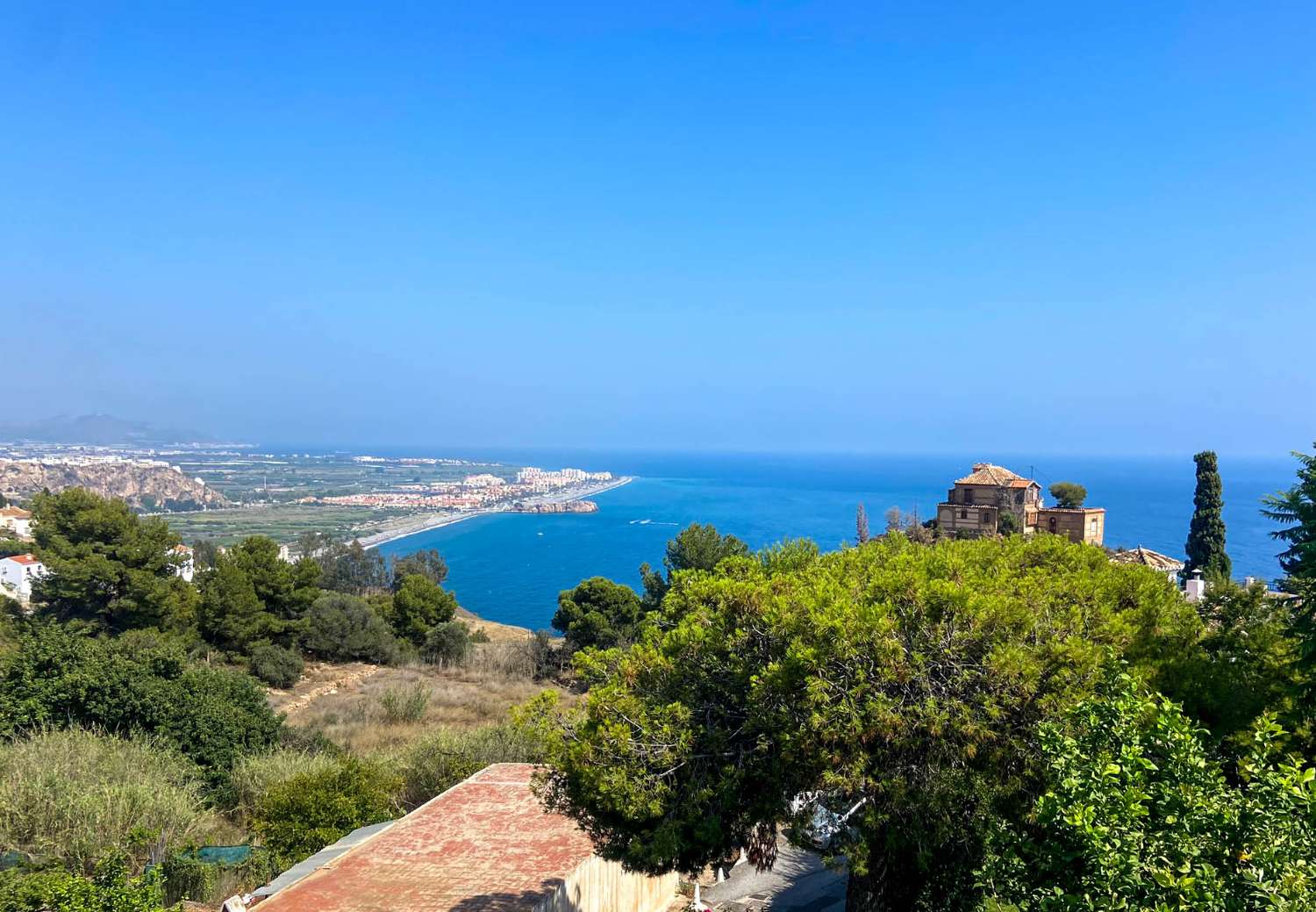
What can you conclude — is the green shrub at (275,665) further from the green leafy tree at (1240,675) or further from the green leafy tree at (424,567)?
the green leafy tree at (1240,675)

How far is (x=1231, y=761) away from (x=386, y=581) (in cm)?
4556

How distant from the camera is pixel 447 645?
91.7 feet

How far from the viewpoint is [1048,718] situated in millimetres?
5617

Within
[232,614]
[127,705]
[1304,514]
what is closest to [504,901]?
[1304,514]

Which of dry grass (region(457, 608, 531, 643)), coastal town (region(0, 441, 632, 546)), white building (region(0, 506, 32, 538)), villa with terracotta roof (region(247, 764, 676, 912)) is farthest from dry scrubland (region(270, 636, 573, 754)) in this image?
coastal town (region(0, 441, 632, 546))

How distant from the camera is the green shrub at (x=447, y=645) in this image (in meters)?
27.8

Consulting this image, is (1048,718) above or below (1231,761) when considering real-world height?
above

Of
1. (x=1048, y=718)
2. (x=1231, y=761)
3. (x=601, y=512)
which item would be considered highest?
(x=1048, y=718)

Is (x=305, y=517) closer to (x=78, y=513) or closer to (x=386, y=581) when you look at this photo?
(x=386, y=581)

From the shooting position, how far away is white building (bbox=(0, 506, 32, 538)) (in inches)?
1924

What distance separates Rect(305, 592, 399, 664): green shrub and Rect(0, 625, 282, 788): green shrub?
11606 millimetres

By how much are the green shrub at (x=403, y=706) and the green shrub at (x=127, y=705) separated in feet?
13.8

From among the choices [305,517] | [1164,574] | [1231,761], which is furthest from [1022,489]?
[305,517]

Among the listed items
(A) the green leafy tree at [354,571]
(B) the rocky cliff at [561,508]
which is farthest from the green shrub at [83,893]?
(B) the rocky cliff at [561,508]
